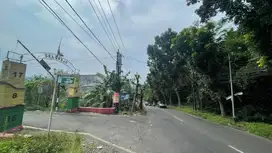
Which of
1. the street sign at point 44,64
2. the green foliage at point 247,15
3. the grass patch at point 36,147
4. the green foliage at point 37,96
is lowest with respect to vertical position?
the grass patch at point 36,147

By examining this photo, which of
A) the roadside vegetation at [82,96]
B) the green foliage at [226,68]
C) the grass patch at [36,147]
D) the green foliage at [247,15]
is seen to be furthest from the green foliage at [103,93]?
the grass patch at [36,147]

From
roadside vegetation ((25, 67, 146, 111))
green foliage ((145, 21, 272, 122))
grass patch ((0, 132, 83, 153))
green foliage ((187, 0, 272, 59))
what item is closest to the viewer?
grass patch ((0, 132, 83, 153))

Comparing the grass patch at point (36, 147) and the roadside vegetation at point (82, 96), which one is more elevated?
the roadside vegetation at point (82, 96)

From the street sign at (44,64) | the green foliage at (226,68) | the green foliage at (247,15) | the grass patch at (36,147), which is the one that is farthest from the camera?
the green foliage at (226,68)

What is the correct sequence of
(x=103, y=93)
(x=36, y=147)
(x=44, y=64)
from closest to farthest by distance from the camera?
1. (x=36, y=147)
2. (x=44, y=64)
3. (x=103, y=93)

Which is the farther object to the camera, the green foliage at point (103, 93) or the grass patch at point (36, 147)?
the green foliage at point (103, 93)

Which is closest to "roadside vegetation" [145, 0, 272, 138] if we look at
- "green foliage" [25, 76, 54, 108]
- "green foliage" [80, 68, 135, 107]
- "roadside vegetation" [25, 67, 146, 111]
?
"roadside vegetation" [25, 67, 146, 111]

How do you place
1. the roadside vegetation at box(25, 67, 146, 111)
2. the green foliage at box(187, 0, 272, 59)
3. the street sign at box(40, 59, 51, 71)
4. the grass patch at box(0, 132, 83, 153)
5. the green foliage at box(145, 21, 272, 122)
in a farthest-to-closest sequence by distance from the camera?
the roadside vegetation at box(25, 67, 146, 111)
the green foliage at box(145, 21, 272, 122)
the green foliage at box(187, 0, 272, 59)
the street sign at box(40, 59, 51, 71)
the grass patch at box(0, 132, 83, 153)

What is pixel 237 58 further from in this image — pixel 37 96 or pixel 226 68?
pixel 37 96

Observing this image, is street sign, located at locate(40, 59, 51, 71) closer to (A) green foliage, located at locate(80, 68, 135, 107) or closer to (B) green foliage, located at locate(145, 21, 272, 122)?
(A) green foliage, located at locate(80, 68, 135, 107)

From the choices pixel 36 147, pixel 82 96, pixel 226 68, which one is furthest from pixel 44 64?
pixel 226 68

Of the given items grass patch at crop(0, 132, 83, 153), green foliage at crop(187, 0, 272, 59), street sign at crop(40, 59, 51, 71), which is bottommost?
grass patch at crop(0, 132, 83, 153)

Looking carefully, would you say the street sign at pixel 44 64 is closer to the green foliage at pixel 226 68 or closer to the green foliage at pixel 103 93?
the green foliage at pixel 103 93

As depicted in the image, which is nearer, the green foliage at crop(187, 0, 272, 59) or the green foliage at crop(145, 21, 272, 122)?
the green foliage at crop(187, 0, 272, 59)
